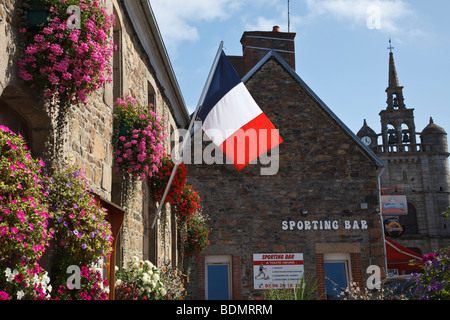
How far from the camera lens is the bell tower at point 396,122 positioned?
202ft

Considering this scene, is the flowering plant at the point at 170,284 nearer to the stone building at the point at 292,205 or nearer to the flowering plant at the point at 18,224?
the flowering plant at the point at 18,224

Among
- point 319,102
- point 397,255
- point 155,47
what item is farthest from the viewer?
point 397,255

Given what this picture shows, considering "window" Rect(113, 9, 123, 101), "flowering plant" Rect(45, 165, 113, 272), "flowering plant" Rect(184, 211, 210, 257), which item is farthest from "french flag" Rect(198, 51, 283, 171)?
"flowering plant" Rect(184, 211, 210, 257)

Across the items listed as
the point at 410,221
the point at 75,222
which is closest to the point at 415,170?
the point at 410,221

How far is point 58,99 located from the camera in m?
4.91

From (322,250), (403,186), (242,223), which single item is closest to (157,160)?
(242,223)

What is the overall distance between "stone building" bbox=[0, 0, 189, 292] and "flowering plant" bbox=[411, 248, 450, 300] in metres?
3.41

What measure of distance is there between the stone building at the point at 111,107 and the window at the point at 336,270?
4393 mm

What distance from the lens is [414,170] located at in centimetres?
6009

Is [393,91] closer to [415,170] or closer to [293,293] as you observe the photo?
[415,170]

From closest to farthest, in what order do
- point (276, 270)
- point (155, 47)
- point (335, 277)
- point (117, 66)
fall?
point (117, 66)
point (155, 47)
point (276, 270)
point (335, 277)

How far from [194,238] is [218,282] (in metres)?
1.85

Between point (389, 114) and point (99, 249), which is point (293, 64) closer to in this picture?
point (99, 249)

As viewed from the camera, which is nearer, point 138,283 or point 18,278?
point 18,278
